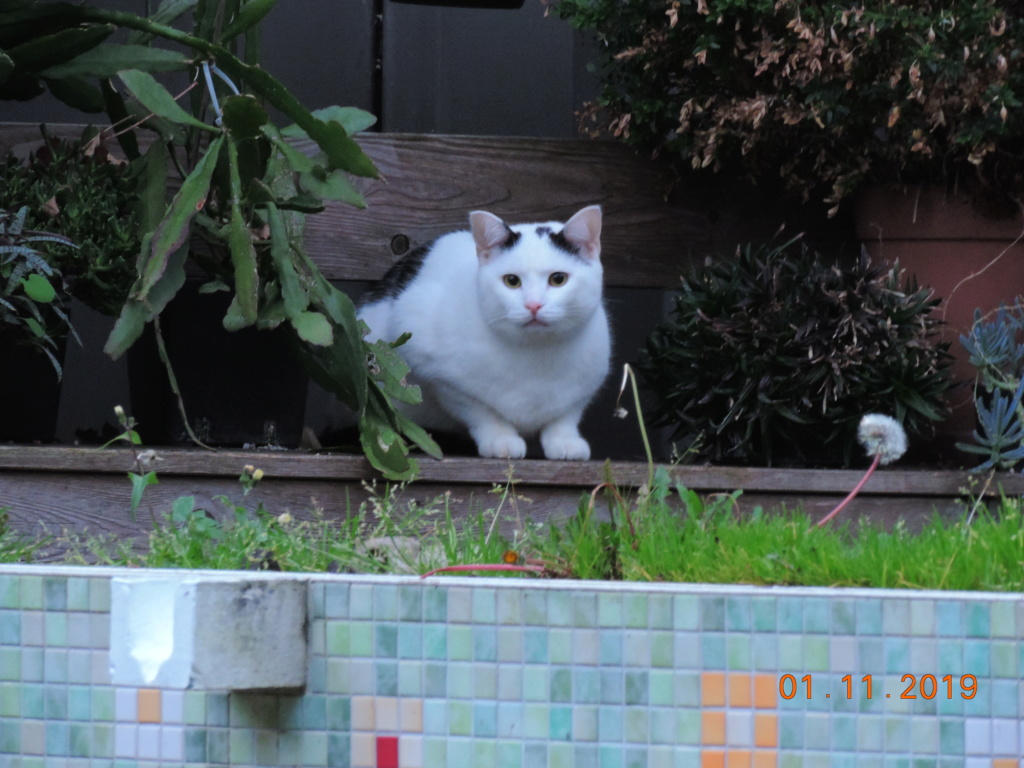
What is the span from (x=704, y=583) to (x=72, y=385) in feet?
6.58

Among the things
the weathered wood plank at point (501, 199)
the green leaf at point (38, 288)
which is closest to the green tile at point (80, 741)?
the green leaf at point (38, 288)

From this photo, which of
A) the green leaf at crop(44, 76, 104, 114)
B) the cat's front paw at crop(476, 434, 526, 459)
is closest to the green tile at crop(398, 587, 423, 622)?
the cat's front paw at crop(476, 434, 526, 459)

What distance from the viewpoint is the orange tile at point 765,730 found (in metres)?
0.91

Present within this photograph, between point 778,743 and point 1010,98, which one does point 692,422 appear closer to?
point 1010,98

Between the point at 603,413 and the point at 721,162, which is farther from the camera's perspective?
the point at 603,413

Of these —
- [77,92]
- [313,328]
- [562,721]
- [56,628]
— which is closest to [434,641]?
[562,721]

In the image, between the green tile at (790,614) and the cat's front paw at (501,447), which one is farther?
the cat's front paw at (501,447)

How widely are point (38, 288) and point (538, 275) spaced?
735 mm

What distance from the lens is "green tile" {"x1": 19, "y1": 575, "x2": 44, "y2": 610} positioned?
3.22 ft

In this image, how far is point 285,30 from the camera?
244cm

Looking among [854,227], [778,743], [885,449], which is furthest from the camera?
[854,227]

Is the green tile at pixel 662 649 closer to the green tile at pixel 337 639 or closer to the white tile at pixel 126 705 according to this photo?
the green tile at pixel 337 639

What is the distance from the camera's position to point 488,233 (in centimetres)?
179

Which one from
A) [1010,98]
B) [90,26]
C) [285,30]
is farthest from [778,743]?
[285,30]
